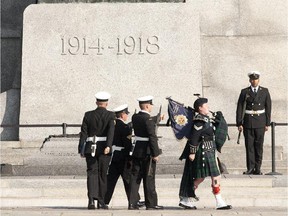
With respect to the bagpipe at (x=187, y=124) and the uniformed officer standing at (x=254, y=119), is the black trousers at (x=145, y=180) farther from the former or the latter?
the uniformed officer standing at (x=254, y=119)

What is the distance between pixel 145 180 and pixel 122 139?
739 mm

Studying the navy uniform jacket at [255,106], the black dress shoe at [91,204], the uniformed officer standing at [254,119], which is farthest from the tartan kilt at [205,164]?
the navy uniform jacket at [255,106]

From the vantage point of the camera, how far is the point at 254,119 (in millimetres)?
18359

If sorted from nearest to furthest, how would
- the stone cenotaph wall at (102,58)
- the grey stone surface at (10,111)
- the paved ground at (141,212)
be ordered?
the paved ground at (141,212) → the stone cenotaph wall at (102,58) → the grey stone surface at (10,111)

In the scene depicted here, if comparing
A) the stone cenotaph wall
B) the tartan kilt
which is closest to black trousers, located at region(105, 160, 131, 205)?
the tartan kilt

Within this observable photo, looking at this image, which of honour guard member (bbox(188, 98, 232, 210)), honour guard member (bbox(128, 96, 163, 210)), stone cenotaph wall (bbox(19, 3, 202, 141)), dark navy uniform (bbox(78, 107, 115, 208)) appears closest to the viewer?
honour guard member (bbox(188, 98, 232, 210))

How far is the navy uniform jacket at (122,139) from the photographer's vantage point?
15711mm

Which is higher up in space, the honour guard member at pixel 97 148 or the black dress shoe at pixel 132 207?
the honour guard member at pixel 97 148

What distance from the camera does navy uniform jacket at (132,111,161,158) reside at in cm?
1523

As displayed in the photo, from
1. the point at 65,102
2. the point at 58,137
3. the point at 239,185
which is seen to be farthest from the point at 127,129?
the point at 65,102

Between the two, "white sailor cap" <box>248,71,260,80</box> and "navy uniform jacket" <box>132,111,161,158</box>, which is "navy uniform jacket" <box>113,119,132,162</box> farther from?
"white sailor cap" <box>248,71,260,80</box>

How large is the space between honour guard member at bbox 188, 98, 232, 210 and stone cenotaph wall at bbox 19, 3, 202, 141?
5.73 metres

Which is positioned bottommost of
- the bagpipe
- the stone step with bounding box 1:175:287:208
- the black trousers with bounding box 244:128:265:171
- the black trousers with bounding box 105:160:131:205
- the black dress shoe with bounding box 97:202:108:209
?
the black dress shoe with bounding box 97:202:108:209

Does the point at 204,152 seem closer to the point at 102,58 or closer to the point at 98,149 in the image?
the point at 98,149
